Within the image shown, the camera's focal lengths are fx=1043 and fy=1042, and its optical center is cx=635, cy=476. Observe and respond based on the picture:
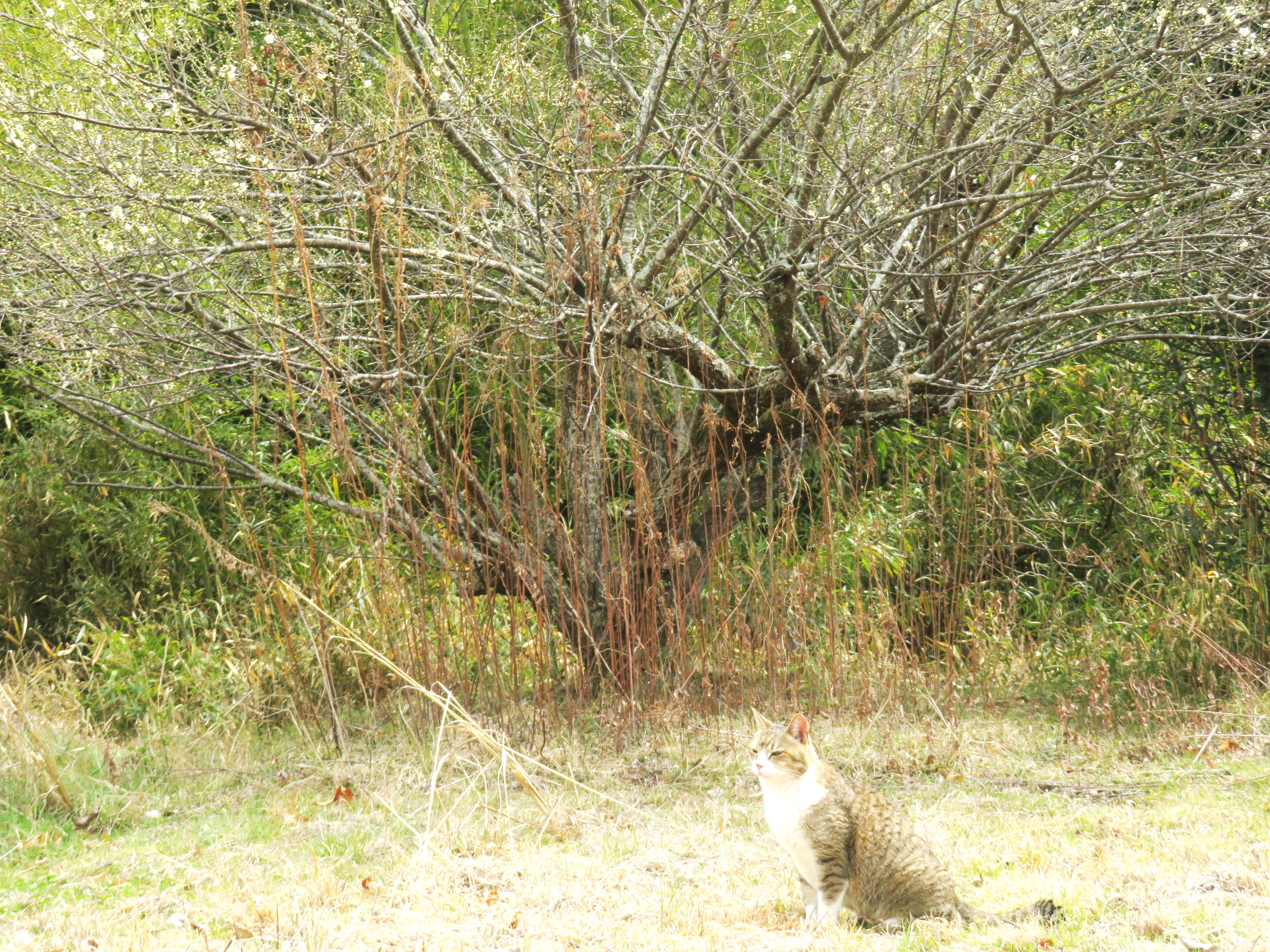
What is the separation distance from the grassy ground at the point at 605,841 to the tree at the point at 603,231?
2.31 ft

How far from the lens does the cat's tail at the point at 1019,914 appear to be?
2148 mm

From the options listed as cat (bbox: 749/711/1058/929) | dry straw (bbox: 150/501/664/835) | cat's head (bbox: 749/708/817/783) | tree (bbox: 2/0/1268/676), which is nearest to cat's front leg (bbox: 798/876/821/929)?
cat (bbox: 749/711/1058/929)

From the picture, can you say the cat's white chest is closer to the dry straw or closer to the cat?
the cat

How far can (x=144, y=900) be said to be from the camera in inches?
99.4

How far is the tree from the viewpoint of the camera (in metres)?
3.42

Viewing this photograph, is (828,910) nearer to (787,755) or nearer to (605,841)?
(787,755)

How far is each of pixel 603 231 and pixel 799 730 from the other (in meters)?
1.89

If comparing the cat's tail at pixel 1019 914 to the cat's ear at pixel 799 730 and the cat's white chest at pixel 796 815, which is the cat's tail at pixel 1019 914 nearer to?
the cat's white chest at pixel 796 815

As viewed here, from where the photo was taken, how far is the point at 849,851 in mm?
2322

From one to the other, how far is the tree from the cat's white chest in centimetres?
123

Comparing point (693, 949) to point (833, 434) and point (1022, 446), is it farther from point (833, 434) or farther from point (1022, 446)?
point (1022, 446)

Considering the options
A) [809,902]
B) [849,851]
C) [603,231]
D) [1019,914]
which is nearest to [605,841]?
[809,902]

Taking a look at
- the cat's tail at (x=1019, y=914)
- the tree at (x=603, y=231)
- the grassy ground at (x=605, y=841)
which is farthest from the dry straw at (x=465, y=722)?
the cat's tail at (x=1019, y=914)

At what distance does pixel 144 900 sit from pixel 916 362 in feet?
11.2
